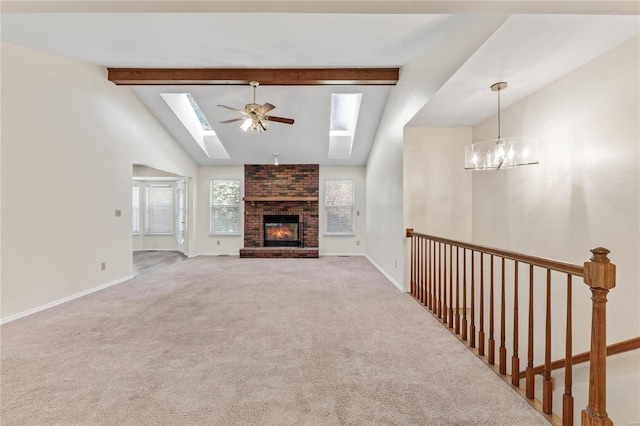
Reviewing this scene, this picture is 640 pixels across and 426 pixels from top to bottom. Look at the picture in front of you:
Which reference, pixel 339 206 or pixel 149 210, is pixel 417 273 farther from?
pixel 149 210

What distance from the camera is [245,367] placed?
207 centimetres

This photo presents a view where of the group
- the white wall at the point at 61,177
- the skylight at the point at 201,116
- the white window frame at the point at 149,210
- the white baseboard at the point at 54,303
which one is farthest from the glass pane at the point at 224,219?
the white baseboard at the point at 54,303

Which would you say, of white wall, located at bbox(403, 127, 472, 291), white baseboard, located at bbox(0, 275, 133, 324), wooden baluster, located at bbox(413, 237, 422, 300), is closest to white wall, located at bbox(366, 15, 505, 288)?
white wall, located at bbox(403, 127, 472, 291)

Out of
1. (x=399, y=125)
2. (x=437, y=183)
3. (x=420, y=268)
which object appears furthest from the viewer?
(x=399, y=125)

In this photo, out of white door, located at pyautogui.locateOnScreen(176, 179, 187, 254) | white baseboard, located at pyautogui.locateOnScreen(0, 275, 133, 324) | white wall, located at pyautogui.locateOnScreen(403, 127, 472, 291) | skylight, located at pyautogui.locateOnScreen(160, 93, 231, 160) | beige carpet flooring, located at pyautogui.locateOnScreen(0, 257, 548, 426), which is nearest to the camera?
beige carpet flooring, located at pyautogui.locateOnScreen(0, 257, 548, 426)

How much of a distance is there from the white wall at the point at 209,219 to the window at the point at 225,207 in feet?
0.34

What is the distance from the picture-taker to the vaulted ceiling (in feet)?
5.01

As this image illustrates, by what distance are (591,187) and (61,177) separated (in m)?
5.81

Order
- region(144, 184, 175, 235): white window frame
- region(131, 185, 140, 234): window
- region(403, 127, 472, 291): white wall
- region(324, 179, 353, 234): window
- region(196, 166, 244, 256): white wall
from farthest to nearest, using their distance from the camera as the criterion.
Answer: region(144, 184, 175, 235): white window frame < region(131, 185, 140, 234): window < region(324, 179, 353, 234): window < region(196, 166, 244, 256): white wall < region(403, 127, 472, 291): white wall

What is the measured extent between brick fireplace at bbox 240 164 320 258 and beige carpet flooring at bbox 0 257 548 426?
4047 mm

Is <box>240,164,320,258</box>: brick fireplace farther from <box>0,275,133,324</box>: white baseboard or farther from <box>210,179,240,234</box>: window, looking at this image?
<box>0,275,133,324</box>: white baseboard

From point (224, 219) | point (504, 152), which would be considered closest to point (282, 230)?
point (224, 219)

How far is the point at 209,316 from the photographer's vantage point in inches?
122

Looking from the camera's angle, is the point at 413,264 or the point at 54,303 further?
the point at 413,264
